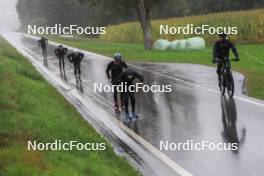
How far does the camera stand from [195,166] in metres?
9.68

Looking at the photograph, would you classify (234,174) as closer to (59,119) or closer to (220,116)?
(220,116)

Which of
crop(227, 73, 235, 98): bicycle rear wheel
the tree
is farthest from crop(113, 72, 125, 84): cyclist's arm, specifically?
the tree

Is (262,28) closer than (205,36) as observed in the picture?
Yes

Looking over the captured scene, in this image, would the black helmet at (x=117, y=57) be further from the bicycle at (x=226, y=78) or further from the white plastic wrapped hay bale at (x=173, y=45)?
the white plastic wrapped hay bale at (x=173, y=45)

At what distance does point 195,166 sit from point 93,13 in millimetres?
90745

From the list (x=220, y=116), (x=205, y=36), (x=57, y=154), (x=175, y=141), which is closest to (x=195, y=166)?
(x=175, y=141)

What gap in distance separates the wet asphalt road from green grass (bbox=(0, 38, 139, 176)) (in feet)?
3.92

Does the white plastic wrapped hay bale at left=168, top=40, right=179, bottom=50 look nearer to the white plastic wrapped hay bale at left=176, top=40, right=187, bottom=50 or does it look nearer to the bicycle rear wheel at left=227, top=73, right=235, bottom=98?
the white plastic wrapped hay bale at left=176, top=40, right=187, bottom=50

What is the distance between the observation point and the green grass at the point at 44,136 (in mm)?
9258

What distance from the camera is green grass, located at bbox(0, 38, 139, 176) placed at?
9.26m

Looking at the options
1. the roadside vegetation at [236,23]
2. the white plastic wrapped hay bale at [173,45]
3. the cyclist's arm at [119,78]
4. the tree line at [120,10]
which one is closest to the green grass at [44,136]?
the cyclist's arm at [119,78]

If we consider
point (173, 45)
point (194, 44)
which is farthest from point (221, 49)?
point (173, 45)

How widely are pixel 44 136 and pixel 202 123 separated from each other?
3820mm

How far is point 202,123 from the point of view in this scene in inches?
521
